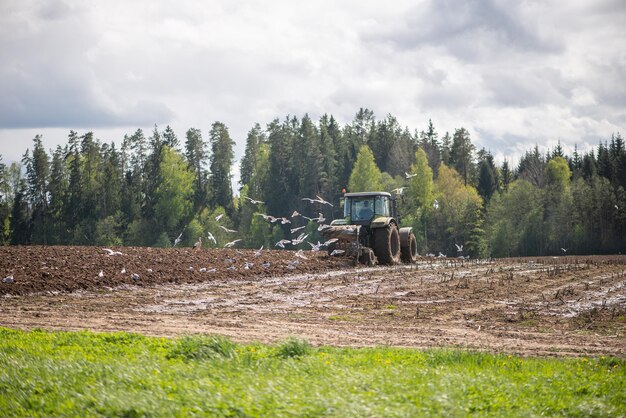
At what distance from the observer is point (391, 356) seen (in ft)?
31.0

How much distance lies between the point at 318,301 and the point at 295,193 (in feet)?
246

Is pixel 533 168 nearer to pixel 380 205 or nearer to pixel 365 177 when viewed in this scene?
pixel 365 177

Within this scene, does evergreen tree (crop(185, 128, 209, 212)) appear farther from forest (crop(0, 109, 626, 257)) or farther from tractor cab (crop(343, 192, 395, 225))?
tractor cab (crop(343, 192, 395, 225))

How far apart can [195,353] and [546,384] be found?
15.4ft

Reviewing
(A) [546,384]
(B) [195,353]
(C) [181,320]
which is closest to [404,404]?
(A) [546,384]

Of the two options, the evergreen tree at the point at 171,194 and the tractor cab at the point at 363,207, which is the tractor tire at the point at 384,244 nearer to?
the tractor cab at the point at 363,207

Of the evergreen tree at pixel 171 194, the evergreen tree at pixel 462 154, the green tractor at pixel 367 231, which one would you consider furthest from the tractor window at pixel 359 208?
the evergreen tree at pixel 462 154

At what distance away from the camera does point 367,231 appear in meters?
31.4

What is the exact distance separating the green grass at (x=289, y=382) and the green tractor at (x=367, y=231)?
1999 centimetres

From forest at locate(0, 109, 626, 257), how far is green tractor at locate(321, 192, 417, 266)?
1450 inches

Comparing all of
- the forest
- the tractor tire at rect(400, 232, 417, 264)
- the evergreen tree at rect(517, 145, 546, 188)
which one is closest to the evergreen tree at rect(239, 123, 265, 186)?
the forest

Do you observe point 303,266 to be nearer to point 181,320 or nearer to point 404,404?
point 181,320

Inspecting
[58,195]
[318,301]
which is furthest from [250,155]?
[318,301]

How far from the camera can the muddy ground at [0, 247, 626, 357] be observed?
12.7 m
